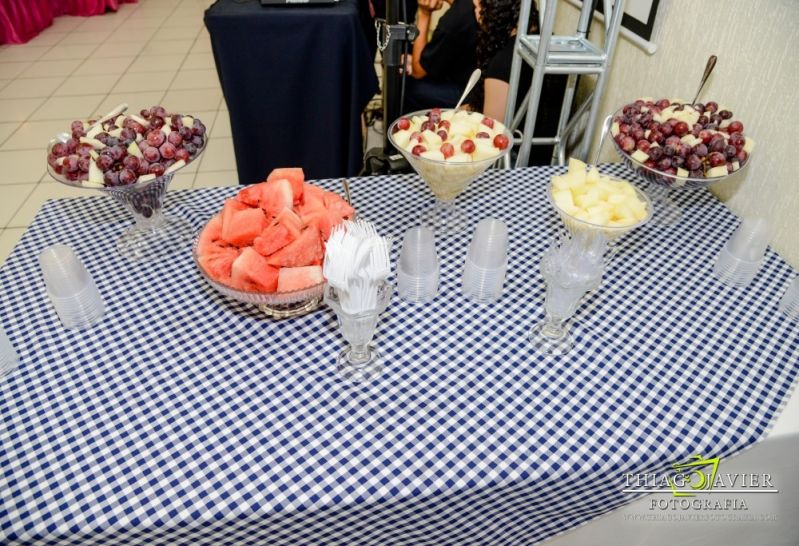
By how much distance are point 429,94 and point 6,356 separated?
184 cm

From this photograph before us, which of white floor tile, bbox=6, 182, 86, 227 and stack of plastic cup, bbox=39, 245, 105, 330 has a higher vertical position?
stack of plastic cup, bbox=39, 245, 105, 330

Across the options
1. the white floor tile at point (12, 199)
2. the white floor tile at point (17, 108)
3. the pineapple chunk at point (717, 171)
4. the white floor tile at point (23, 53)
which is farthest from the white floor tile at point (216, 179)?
the white floor tile at point (23, 53)

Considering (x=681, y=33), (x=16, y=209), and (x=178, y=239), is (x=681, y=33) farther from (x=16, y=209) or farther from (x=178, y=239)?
(x=16, y=209)

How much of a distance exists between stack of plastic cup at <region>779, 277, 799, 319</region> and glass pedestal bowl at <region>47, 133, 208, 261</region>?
116cm

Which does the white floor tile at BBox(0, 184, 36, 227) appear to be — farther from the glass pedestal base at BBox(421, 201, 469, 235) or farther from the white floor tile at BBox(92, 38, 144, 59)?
the glass pedestal base at BBox(421, 201, 469, 235)

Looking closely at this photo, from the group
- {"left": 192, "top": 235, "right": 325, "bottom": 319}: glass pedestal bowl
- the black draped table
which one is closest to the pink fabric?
the black draped table

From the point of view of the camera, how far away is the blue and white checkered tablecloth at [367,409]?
0.73m

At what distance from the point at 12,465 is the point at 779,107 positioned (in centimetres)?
156

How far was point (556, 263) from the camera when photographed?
2.92ft

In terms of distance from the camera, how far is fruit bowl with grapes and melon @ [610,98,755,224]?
1104 millimetres

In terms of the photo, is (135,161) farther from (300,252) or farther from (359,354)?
(359,354)

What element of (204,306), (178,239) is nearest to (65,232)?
(178,239)

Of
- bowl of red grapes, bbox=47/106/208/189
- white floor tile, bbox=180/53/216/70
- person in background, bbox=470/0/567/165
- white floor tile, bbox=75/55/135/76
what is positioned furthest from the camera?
white floor tile, bbox=180/53/216/70

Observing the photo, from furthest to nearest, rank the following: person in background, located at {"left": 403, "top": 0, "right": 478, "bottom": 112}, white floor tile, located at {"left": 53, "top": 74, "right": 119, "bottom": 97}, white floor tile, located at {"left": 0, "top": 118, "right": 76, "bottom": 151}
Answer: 1. white floor tile, located at {"left": 53, "top": 74, "right": 119, "bottom": 97}
2. white floor tile, located at {"left": 0, "top": 118, "right": 76, "bottom": 151}
3. person in background, located at {"left": 403, "top": 0, "right": 478, "bottom": 112}
